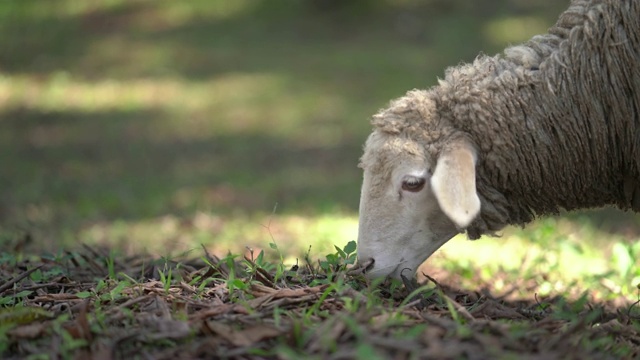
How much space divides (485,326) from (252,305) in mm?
905

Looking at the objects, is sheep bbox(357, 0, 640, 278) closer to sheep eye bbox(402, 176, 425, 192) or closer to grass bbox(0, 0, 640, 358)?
sheep eye bbox(402, 176, 425, 192)

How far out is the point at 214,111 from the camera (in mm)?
14430

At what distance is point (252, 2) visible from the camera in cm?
1898

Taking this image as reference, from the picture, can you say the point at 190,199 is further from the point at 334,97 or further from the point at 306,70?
→ the point at 306,70

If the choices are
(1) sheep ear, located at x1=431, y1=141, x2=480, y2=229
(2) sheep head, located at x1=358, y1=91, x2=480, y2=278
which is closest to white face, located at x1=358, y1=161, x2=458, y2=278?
(2) sheep head, located at x1=358, y1=91, x2=480, y2=278

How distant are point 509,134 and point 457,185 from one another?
54cm

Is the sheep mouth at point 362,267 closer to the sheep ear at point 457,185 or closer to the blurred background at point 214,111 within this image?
the sheep ear at point 457,185

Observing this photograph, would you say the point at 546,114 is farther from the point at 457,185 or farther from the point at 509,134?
the point at 457,185

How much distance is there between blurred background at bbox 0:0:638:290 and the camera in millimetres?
7887

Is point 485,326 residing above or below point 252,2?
below

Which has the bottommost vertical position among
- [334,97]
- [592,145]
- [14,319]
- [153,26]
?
[14,319]

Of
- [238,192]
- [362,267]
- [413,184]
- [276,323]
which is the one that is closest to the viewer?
[276,323]

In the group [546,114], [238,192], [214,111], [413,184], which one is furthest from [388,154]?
[214,111]

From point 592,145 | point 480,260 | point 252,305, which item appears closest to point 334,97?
point 480,260
